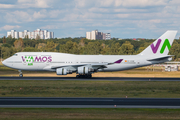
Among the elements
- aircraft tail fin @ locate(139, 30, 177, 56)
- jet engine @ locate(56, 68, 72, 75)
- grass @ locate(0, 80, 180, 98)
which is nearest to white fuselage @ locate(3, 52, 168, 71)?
jet engine @ locate(56, 68, 72, 75)

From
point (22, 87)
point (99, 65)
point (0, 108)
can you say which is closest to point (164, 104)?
point (0, 108)

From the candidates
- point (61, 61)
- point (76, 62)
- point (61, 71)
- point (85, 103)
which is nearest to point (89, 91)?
point (85, 103)

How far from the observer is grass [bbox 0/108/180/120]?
19.1 meters

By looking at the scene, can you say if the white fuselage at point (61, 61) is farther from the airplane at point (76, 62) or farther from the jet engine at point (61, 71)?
the jet engine at point (61, 71)

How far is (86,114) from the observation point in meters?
19.8

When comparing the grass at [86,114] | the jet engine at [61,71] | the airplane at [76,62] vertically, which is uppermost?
the airplane at [76,62]

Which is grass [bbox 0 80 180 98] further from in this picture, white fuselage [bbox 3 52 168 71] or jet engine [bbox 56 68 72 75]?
white fuselage [bbox 3 52 168 71]

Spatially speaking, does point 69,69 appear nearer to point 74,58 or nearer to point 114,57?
point 74,58

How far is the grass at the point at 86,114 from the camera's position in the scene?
750 inches

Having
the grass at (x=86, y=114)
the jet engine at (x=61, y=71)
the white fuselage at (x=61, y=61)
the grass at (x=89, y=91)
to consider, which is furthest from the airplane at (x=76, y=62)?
the grass at (x=86, y=114)

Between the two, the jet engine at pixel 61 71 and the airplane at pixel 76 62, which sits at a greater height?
the airplane at pixel 76 62

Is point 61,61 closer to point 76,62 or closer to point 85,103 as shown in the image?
point 76,62

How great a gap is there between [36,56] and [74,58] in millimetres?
7069

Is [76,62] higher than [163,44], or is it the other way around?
[163,44]
